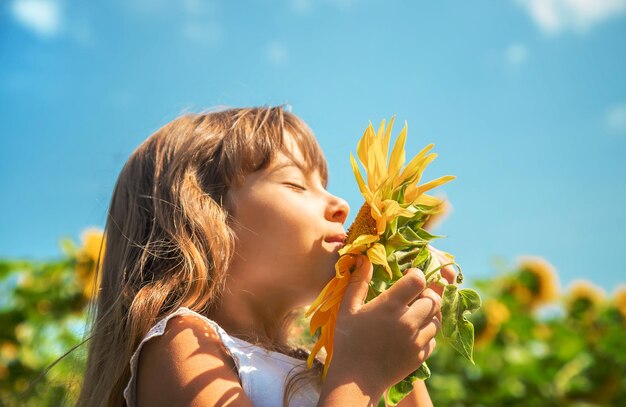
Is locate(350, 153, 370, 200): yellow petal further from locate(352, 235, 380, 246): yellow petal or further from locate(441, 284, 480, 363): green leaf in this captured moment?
locate(441, 284, 480, 363): green leaf

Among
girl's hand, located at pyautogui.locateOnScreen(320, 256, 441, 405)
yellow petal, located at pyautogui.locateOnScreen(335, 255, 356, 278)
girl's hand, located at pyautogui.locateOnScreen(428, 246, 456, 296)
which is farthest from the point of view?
girl's hand, located at pyautogui.locateOnScreen(428, 246, 456, 296)

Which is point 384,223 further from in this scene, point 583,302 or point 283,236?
point 583,302

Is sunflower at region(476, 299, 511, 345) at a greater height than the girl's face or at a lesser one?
lesser

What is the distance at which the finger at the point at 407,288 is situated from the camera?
1257 millimetres

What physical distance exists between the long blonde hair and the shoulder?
86 mm

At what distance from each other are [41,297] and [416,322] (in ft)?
8.52

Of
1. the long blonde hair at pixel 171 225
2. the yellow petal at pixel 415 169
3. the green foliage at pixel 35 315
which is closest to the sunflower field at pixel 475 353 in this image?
the green foliage at pixel 35 315

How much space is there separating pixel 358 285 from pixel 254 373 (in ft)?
0.98

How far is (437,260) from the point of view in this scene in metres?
1.37

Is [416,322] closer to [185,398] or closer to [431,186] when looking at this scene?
[431,186]

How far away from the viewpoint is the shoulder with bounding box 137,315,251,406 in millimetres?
1299

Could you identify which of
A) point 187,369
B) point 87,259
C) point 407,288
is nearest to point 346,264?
point 407,288

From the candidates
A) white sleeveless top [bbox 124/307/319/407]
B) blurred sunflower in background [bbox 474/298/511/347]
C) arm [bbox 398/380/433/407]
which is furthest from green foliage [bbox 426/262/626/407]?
white sleeveless top [bbox 124/307/319/407]

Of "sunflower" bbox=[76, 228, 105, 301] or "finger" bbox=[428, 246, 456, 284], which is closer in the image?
"finger" bbox=[428, 246, 456, 284]
